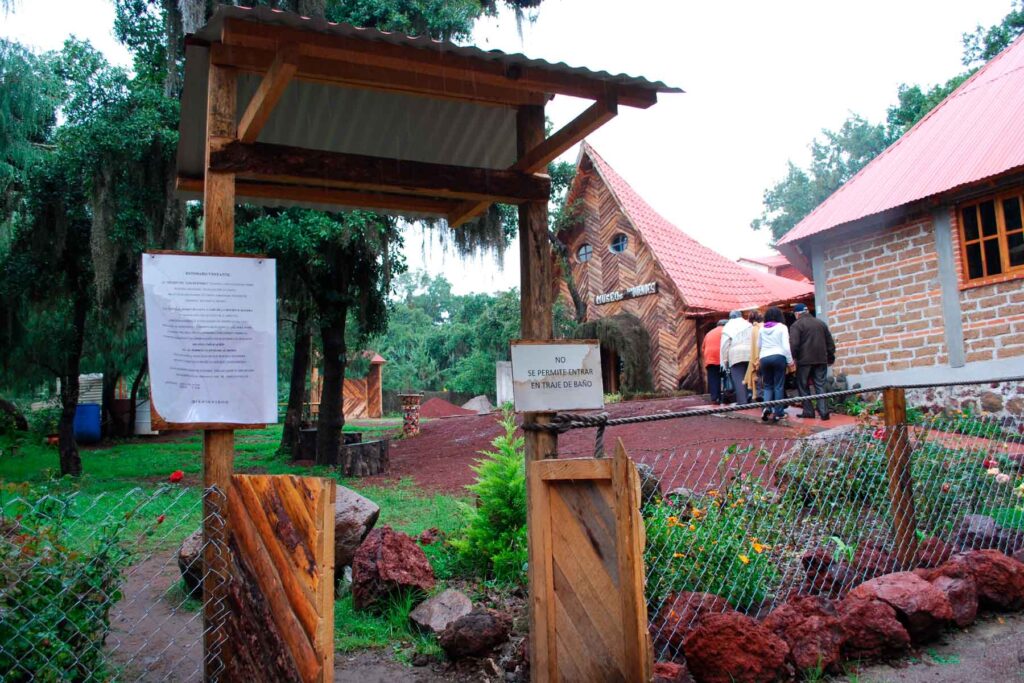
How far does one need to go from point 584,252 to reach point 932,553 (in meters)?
18.5

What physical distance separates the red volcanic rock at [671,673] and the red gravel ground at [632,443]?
4105 millimetres

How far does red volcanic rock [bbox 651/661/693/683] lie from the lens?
3598mm

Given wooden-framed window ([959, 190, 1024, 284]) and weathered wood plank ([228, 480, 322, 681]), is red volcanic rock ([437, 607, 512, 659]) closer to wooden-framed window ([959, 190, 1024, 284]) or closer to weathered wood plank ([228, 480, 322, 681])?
weathered wood plank ([228, 480, 322, 681])

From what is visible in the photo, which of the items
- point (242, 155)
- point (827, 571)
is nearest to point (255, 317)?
point (242, 155)

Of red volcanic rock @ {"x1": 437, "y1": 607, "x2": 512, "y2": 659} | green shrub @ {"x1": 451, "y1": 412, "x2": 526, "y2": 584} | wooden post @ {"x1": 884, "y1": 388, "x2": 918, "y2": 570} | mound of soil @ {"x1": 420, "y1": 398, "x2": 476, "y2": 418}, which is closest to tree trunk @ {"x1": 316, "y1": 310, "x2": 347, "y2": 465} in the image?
green shrub @ {"x1": 451, "y1": 412, "x2": 526, "y2": 584}

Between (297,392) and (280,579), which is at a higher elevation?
(297,392)

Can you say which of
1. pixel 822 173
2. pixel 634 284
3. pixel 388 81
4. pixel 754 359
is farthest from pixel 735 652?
pixel 822 173

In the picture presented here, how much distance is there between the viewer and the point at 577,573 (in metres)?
3.40

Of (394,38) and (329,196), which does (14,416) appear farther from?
(394,38)

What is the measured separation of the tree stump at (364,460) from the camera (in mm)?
12312

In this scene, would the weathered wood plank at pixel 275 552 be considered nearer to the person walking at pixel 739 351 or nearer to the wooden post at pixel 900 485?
the wooden post at pixel 900 485

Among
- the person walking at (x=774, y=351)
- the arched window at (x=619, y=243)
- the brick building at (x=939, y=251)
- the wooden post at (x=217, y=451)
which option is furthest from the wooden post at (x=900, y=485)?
the arched window at (x=619, y=243)

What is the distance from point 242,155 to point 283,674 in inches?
102

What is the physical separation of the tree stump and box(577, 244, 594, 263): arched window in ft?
40.2
